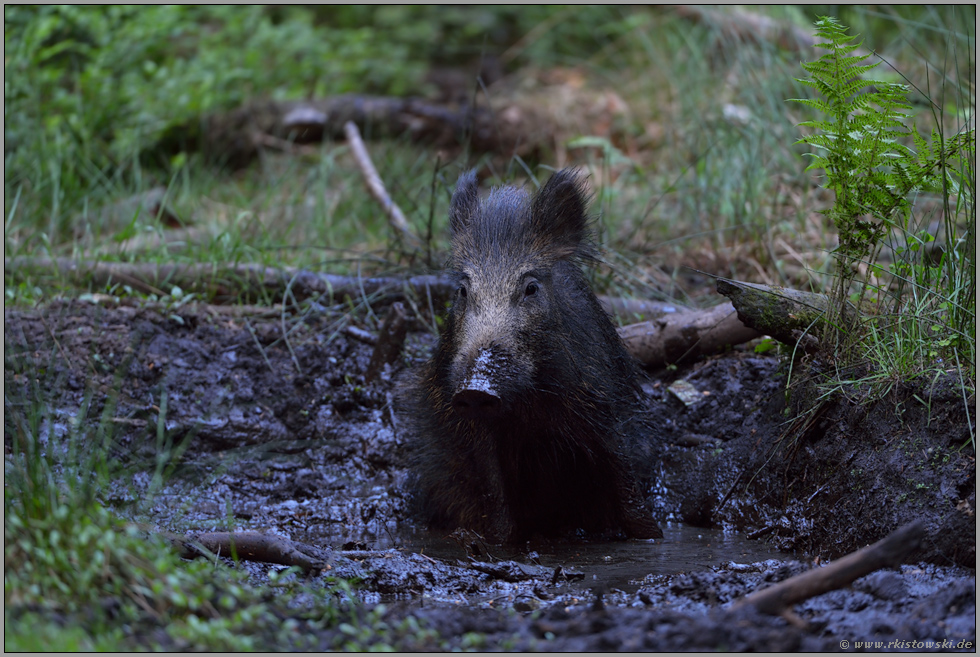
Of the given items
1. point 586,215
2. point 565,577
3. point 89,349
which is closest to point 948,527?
point 565,577

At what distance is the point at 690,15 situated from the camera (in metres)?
11.4

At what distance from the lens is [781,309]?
4543 mm

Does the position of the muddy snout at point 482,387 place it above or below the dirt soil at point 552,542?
above

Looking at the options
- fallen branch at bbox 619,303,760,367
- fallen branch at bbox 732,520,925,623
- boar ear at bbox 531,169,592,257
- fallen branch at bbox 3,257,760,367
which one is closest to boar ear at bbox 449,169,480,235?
boar ear at bbox 531,169,592,257

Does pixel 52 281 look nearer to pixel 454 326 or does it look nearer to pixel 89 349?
pixel 89 349

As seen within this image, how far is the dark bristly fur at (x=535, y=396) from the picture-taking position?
461 cm

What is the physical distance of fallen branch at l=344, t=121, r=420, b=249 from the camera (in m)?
6.86

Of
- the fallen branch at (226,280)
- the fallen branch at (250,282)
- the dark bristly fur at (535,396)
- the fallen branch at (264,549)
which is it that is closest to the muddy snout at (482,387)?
the dark bristly fur at (535,396)

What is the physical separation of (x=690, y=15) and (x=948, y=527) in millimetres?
Answer: 9452

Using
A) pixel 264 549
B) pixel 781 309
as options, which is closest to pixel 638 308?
pixel 781 309

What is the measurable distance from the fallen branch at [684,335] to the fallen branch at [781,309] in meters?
0.83

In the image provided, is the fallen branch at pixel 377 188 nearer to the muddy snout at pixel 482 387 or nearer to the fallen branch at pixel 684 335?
the fallen branch at pixel 684 335

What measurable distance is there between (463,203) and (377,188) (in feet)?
9.92

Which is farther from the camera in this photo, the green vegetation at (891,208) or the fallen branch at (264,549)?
the green vegetation at (891,208)
